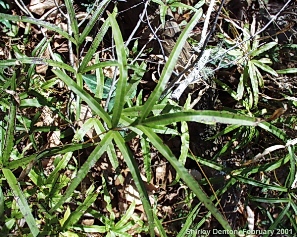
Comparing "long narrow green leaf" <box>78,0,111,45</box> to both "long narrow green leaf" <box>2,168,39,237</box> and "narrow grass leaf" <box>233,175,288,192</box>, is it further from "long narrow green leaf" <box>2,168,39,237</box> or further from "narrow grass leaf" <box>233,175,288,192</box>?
"narrow grass leaf" <box>233,175,288,192</box>

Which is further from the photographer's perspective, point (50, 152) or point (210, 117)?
point (50, 152)

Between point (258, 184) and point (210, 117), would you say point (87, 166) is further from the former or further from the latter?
point (258, 184)

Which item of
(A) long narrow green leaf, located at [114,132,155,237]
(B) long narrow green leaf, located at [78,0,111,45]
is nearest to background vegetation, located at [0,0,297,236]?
(B) long narrow green leaf, located at [78,0,111,45]

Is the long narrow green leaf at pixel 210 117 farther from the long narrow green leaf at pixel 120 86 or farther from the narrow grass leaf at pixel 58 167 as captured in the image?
the narrow grass leaf at pixel 58 167

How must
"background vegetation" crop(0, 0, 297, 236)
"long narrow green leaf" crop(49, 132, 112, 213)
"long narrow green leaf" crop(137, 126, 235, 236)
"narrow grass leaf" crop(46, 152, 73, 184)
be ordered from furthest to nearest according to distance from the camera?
"background vegetation" crop(0, 0, 297, 236) < "narrow grass leaf" crop(46, 152, 73, 184) < "long narrow green leaf" crop(49, 132, 112, 213) < "long narrow green leaf" crop(137, 126, 235, 236)

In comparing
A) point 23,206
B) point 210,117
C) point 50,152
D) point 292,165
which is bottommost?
point 292,165

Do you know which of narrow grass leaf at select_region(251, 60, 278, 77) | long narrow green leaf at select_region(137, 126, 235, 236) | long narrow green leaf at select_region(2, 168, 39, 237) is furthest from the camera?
narrow grass leaf at select_region(251, 60, 278, 77)

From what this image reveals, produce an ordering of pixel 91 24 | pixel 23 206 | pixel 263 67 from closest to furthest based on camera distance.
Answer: pixel 23 206
pixel 91 24
pixel 263 67

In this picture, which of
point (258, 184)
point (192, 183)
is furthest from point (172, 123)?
point (192, 183)

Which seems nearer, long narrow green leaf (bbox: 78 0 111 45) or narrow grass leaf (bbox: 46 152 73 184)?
long narrow green leaf (bbox: 78 0 111 45)

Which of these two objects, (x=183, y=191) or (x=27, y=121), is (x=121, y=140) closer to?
(x=27, y=121)

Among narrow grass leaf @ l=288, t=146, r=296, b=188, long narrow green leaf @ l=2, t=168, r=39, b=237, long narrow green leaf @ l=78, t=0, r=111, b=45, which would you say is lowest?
narrow grass leaf @ l=288, t=146, r=296, b=188
